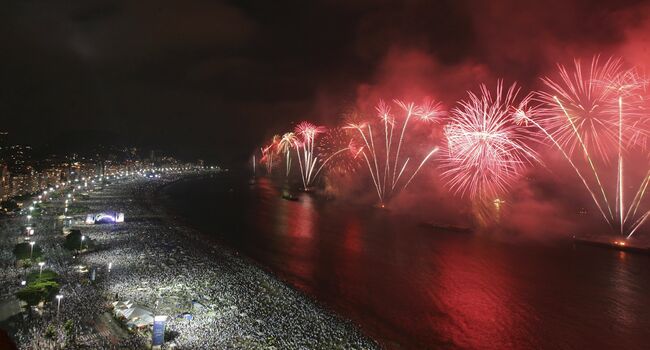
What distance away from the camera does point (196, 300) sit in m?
22.6

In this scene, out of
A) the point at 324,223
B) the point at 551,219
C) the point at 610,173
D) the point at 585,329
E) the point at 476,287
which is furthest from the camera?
the point at 610,173

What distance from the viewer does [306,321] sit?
69.7 ft

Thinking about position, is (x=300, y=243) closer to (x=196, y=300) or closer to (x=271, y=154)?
(x=196, y=300)

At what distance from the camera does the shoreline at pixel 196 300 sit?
18391 millimetres

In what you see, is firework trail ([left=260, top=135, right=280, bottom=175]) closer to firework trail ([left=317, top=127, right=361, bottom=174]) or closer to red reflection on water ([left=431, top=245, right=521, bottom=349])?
firework trail ([left=317, top=127, right=361, bottom=174])

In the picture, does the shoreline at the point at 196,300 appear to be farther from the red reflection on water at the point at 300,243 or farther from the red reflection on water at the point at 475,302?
the red reflection on water at the point at 475,302

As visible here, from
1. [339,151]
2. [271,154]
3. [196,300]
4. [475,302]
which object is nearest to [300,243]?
[475,302]

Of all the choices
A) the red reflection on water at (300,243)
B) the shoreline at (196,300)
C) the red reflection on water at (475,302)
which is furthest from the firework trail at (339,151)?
the shoreline at (196,300)

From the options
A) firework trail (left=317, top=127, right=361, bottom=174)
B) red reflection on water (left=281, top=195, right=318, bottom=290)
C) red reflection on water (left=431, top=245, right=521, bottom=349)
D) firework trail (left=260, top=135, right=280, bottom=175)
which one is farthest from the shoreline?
firework trail (left=260, top=135, right=280, bottom=175)

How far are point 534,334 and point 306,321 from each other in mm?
11415

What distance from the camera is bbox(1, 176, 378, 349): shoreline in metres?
18.4

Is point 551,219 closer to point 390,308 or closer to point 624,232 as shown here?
point 624,232

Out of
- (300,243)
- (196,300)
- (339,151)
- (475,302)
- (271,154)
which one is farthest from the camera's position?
(271,154)

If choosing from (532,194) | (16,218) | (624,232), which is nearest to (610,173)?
(532,194)
